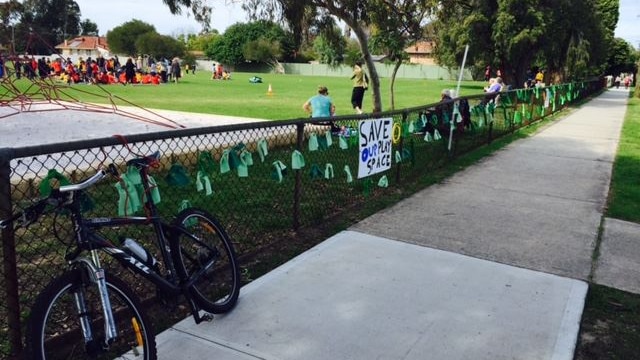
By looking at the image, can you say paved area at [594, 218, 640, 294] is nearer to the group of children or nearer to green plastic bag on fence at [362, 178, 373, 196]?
green plastic bag on fence at [362, 178, 373, 196]

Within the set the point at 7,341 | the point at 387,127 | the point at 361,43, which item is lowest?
the point at 7,341

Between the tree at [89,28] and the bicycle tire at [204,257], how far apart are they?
130184 mm

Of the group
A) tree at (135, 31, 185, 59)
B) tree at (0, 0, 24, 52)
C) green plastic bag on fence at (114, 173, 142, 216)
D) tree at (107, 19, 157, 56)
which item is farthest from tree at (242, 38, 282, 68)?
green plastic bag on fence at (114, 173, 142, 216)

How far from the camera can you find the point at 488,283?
4.20 metres

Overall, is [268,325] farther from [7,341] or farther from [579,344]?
[579,344]

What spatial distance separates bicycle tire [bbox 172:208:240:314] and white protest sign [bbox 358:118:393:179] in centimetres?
253

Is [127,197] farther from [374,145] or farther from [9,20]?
[9,20]

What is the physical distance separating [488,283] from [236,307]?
1994mm

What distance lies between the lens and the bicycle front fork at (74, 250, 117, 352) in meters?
2.48

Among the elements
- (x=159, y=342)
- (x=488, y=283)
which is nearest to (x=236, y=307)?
(x=159, y=342)

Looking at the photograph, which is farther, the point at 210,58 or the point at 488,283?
the point at 210,58

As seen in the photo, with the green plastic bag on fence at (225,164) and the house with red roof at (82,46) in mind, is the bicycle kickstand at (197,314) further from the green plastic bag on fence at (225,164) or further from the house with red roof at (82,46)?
the house with red roof at (82,46)

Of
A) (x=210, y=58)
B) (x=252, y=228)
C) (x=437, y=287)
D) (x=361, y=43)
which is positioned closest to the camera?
(x=437, y=287)

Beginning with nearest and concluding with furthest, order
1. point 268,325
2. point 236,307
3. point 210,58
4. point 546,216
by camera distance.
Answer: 1. point 268,325
2. point 236,307
3. point 546,216
4. point 210,58
